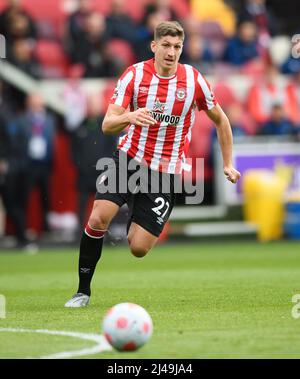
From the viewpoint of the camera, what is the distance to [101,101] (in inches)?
693

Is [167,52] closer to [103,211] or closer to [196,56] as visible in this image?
[103,211]

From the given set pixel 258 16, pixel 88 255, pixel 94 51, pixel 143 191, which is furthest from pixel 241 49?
pixel 88 255

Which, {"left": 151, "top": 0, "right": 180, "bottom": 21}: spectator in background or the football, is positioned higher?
{"left": 151, "top": 0, "right": 180, "bottom": 21}: spectator in background

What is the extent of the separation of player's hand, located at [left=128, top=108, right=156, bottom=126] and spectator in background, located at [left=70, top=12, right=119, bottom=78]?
10324mm

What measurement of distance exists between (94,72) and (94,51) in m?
0.40

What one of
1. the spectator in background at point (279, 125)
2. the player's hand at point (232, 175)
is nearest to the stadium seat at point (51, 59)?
the spectator in background at point (279, 125)

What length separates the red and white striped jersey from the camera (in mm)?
8898

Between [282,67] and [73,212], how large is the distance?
508 cm

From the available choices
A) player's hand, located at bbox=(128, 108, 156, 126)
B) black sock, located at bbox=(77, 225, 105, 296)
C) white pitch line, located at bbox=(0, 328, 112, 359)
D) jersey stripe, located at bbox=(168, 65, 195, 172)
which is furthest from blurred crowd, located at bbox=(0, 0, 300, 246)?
white pitch line, located at bbox=(0, 328, 112, 359)

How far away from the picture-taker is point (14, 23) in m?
18.0

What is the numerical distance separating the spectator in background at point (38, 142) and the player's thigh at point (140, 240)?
841 cm

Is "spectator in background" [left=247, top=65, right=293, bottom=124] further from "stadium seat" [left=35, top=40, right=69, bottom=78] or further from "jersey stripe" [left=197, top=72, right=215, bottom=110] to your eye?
"jersey stripe" [left=197, top=72, right=215, bottom=110]

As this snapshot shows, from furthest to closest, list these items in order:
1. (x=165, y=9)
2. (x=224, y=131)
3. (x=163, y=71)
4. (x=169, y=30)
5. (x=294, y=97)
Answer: (x=165, y=9), (x=294, y=97), (x=224, y=131), (x=163, y=71), (x=169, y=30)

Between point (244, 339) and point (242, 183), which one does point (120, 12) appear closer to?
point (242, 183)
